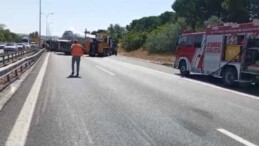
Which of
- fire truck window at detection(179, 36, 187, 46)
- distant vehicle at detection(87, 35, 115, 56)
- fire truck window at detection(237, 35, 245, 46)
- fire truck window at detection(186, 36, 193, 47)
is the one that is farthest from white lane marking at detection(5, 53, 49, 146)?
distant vehicle at detection(87, 35, 115, 56)

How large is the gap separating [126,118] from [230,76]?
966 centimetres

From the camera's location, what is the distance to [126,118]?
9086mm

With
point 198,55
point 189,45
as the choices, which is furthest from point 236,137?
point 189,45

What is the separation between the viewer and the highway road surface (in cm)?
Result: 714

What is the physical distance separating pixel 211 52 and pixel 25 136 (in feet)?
45.2

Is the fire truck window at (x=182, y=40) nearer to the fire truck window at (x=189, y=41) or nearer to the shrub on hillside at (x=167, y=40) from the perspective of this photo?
the fire truck window at (x=189, y=41)

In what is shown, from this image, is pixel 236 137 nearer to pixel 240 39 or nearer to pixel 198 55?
pixel 240 39

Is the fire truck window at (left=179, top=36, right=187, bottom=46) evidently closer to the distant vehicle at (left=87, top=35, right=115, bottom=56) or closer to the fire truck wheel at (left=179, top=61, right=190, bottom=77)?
the fire truck wheel at (left=179, top=61, right=190, bottom=77)

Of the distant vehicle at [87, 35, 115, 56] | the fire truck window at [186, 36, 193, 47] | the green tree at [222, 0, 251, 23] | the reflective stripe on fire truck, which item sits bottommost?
the distant vehicle at [87, 35, 115, 56]

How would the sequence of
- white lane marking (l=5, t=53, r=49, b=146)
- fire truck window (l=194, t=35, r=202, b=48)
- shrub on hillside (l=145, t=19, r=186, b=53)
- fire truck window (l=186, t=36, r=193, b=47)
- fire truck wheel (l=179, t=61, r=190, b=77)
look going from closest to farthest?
white lane marking (l=5, t=53, r=49, b=146)
fire truck window (l=194, t=35, r=202, b=48)
fire truck window (l=186, t=36, r=193, b=47)
fire truck wheel (l=179, t=61, r=190, b=77)
shrub on hillside (l=145, t=19, r=186, b=53)

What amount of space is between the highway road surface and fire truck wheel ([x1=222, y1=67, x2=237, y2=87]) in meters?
3.11

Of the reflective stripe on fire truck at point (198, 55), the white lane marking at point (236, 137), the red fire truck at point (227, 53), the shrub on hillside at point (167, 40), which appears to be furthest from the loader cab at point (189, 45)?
the shrub on hillside at point (167, 40)

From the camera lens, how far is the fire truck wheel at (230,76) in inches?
688

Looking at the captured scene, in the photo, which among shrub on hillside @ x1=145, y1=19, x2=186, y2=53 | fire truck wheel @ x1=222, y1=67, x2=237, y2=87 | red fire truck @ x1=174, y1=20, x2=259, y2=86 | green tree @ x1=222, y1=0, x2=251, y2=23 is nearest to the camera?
red fire truck @ x1=174, y1=20, x2=259, y2=86
